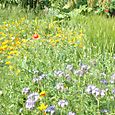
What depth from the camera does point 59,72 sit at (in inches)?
134

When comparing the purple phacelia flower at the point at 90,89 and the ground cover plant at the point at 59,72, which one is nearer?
the purple phacelia flower at the point at 90,89

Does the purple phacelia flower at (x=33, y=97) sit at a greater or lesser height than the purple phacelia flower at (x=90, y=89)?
lesser

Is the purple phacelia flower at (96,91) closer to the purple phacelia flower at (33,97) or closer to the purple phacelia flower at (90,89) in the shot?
the purple phacelia flower at (90,89)

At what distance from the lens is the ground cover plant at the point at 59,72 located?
2891 mm

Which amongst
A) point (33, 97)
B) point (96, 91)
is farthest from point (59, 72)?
point (96, 91)

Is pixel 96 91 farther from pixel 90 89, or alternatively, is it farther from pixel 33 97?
pixel 33 97

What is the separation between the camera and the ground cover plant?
289cm

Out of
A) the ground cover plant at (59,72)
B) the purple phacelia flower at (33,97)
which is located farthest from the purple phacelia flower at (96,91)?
the purple phacelia flower at (33,97)

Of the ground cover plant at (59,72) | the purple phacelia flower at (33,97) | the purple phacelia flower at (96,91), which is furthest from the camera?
the ground cover plant at (59,72)

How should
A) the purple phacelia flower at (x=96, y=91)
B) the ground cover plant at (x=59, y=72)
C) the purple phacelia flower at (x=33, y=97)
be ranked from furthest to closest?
1. the ground cover plant at (x=59, y=72)
2. the purple phacelia flower at (x=33, y=97)
3. the purple phacelia flower at (x=96, y=91)

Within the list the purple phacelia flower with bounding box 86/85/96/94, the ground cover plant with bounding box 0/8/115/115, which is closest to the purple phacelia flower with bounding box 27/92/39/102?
the ground cover plant with bounding box 0/8/115/115

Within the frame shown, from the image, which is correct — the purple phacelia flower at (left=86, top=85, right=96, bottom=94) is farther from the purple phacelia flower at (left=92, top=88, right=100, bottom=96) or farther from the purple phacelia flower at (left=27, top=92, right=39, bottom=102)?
the purple phacelia flower at (left=27, top=92, right=39, bottom=102)

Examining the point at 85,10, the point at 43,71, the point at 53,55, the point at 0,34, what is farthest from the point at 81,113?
the point at 85,10

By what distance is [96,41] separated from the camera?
484cm
